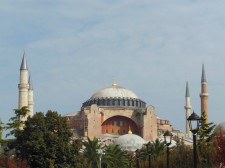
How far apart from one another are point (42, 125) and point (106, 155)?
16115mm

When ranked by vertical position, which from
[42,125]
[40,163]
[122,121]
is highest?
[122,121]

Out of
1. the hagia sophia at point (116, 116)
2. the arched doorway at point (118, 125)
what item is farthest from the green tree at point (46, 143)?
the arched doorway at point (118, 125)

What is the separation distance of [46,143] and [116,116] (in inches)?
2248

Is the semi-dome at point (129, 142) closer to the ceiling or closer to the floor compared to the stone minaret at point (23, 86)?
closer to the floor

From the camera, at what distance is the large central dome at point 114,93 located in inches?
3757

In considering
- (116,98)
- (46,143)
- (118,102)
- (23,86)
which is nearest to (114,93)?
(116,98)

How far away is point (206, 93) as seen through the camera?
3159 inches

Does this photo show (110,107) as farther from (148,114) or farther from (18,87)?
(18,87)

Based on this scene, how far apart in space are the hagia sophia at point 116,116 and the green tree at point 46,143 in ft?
150

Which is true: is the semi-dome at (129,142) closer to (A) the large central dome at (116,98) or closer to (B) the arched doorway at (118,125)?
(B) the arched doorway at (118,125)

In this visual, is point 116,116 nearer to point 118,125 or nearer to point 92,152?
point 118,125

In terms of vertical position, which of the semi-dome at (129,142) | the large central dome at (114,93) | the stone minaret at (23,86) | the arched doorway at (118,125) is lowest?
the semi-dome at (129,142)

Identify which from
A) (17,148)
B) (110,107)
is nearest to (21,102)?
(110,107)

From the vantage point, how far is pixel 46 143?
34.8m
